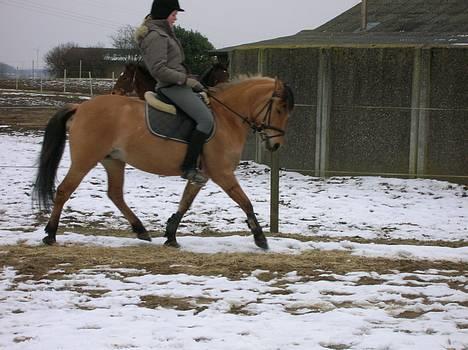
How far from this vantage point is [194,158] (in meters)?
7.02

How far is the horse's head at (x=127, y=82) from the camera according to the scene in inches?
471

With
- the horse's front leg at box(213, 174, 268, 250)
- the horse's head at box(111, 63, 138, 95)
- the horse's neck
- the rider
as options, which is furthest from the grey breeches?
the horse's head at box(111, 63, 138, 95)

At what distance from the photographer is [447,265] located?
6355 millimetres

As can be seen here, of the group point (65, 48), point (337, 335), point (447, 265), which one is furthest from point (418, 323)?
point (65, 48)

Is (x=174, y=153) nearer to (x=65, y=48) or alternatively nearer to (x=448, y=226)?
(x=448, y=226)

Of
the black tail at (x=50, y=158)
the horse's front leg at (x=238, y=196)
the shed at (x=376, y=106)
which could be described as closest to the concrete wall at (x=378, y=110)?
the shed at (x=376, y=106)

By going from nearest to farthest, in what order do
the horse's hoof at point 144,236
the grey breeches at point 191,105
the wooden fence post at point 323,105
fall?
the grey breeches at point 191,105 < the horse's hoof at point 144,236 < the wooden fence post at point 323,105

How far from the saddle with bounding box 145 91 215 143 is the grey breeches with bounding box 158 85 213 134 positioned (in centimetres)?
7

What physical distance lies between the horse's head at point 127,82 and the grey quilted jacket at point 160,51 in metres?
Answer: 5.02

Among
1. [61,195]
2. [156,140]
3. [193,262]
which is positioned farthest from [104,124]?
[193,262]

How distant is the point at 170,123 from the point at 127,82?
529 cm

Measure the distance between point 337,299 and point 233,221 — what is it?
14.7ft

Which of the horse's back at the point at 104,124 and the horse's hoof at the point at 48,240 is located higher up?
the horse's back at the point at 104,124

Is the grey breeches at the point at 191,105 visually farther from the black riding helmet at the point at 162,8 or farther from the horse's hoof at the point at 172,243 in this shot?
the horse's hoof at the point at 172,243
